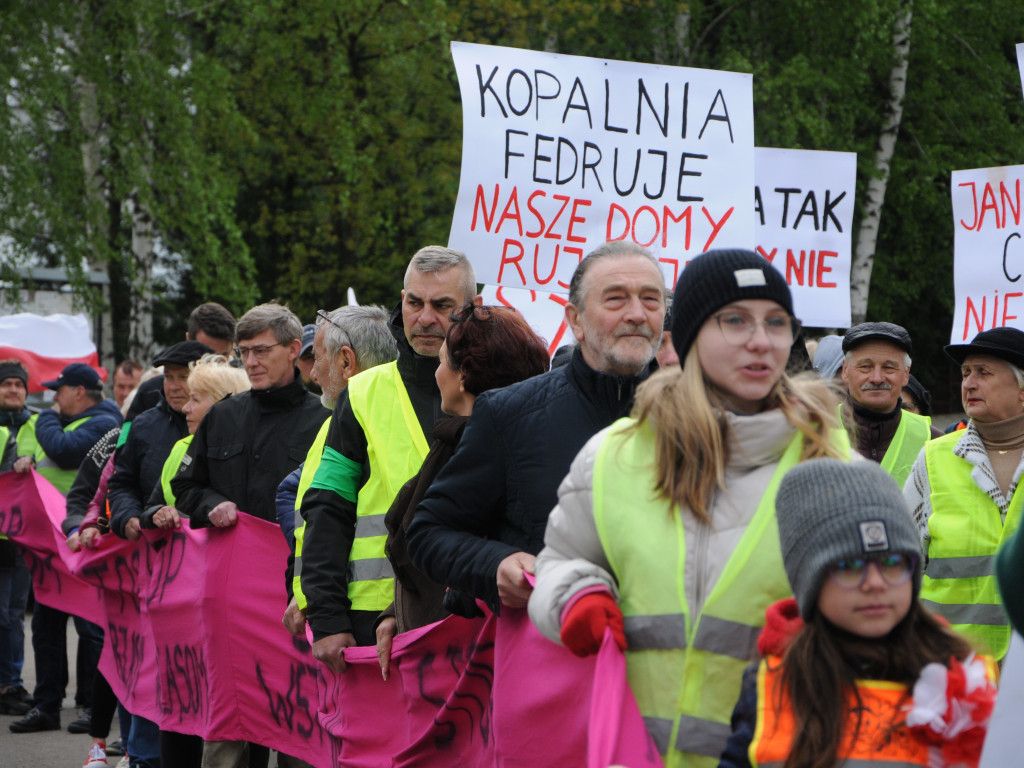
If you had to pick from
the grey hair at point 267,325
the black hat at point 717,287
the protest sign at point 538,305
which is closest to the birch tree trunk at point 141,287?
the protest sign at point 538,305

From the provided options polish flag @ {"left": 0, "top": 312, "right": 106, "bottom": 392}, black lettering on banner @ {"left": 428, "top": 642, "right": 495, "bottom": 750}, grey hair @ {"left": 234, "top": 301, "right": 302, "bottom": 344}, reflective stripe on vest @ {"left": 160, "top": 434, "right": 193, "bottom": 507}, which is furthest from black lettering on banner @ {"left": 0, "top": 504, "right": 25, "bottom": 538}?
polish flag @ {"left": 0, "top": 312, "right": 106, "bottom": 392}

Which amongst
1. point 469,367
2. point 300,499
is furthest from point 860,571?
point 300,499

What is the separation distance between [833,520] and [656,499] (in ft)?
1.29

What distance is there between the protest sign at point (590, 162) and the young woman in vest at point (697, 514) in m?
3.71

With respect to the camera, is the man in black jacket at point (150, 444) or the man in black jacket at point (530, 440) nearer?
the man in black jacket at point (530, 440)

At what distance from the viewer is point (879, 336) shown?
5555 millimetres

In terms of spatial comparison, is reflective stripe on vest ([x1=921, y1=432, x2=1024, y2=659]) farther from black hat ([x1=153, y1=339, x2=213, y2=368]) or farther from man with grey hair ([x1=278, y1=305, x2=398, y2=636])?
black hat ([x1=153, y1=339, x2=213, y2=368])

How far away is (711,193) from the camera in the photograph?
6625mm

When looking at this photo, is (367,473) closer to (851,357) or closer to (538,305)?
(851,357)

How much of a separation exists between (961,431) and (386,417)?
205 centimetres

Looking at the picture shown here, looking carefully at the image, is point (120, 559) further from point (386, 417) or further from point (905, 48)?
point (905, 48)

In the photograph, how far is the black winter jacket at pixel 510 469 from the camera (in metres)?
3.29

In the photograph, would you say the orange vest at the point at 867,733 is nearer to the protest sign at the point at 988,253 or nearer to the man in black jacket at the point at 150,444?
the protest sign at the point at 988,253

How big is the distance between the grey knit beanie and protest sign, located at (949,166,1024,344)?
411 cm
